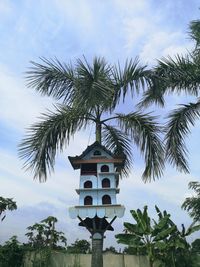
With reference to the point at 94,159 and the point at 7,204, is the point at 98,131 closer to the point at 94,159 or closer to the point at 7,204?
the point at 94,159

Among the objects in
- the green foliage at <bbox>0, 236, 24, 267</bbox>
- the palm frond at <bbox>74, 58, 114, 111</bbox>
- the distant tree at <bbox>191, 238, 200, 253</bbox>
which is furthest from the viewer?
the distant tree at <bbox>191, 238, 200, 253</bbox>

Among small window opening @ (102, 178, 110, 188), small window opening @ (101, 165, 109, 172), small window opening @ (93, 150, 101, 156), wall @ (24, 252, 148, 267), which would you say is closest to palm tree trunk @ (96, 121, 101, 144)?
small window opening @ (93, 150, 101, 156)

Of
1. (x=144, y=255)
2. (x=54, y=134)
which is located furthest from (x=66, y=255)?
(x=54, y=134)

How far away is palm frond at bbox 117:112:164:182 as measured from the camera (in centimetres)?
1009

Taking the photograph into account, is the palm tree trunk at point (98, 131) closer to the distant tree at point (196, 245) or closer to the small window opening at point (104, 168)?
the small window opening at point (104, 168)

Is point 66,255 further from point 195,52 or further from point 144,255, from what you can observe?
point 195,52

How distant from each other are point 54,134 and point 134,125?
2145mm

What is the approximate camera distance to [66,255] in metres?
11.3

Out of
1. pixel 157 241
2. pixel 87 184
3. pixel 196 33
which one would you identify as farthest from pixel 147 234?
pixel 196 33

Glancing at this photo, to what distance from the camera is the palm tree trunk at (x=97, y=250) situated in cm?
946

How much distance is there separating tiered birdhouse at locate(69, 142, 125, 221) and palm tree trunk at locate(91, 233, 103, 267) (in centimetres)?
57

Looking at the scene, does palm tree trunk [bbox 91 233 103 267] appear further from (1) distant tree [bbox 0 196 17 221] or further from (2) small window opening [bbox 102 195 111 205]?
(1) distant tree [bbox 0 196 17 221]

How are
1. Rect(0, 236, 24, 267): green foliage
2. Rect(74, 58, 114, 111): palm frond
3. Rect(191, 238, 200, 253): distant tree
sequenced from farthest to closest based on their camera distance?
Rect(191, 238, 200, 253): distant tree < Rect(0, 236, 24, 267): green foliage < Rect(74, 58, 114, 111): palm frond

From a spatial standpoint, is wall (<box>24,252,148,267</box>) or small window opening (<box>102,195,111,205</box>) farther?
wall (<box>24,252,148,267</box>)
